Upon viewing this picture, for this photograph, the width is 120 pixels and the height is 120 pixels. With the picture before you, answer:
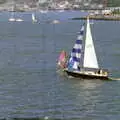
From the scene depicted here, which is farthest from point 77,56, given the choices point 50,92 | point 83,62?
point 50,92

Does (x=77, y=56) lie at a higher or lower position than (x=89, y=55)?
higher

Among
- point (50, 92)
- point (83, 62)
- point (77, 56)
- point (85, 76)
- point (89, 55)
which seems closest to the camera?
point (50, 92)

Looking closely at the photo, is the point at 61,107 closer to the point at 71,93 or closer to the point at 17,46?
the point at 71,93

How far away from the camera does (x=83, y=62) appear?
67500 mm

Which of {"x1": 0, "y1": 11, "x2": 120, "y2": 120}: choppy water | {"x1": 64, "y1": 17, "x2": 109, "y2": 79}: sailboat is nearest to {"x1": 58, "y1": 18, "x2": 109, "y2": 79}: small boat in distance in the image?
{"x1": 64, "y1": 17, "x2": 109, "y2": 79}: sailboat

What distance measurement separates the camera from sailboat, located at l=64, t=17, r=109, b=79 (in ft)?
215

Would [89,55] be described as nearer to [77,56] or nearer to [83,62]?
[83,62]

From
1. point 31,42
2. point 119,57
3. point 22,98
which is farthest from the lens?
point 31,42

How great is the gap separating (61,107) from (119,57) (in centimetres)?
4024

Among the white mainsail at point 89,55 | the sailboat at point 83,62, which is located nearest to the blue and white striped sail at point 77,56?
the sailboat at point 83,62

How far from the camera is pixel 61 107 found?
2083 inches

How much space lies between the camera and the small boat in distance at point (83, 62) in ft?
215

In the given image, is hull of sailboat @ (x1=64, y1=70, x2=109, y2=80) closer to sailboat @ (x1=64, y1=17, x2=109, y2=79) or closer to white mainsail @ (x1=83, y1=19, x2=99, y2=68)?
sailboat @ (x1=64, y1=17, x2=109, y2=79)

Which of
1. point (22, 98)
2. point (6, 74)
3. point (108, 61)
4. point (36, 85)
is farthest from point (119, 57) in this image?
point (22, 98)
